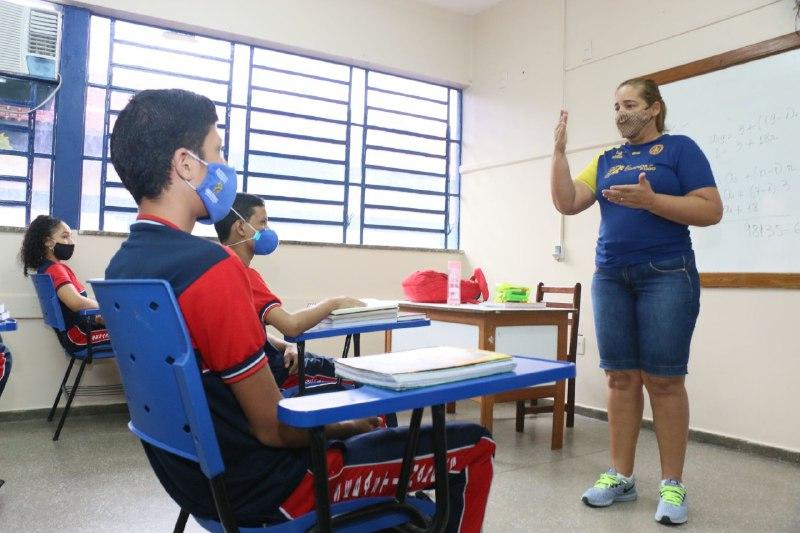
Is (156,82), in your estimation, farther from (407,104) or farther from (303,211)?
(407,104)

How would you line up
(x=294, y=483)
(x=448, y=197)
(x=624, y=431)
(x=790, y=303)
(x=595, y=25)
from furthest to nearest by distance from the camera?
1. (x=448, y=197)
2. (x=595, y=25)
3. (x=790, y=303)
4. (x=624, y=431)
5. (x=294, y=483)

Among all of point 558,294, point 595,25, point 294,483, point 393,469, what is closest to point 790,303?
point 558,294

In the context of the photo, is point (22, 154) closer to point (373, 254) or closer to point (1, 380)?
point (1, 380)

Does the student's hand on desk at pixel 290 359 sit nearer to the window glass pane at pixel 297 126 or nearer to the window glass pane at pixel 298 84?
the window glass pane at pixel 297 126

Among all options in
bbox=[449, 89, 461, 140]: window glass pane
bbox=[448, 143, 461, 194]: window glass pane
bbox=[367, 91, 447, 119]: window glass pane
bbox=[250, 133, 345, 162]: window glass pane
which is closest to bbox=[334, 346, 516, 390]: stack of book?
bbox=[250, 133, 345, 162]: window glass pane

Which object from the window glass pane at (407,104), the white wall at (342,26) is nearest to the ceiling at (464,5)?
the white wall at (342,26)

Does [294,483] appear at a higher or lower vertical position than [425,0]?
lower

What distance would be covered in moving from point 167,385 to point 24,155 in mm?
3239

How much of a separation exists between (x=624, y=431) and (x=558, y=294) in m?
1.90

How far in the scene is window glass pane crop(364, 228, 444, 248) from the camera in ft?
14.6

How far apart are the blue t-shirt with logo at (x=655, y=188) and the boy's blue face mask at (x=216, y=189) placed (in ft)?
4.62

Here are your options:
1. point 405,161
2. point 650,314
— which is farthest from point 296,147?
point 650,314

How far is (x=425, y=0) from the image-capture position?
4.54 metres

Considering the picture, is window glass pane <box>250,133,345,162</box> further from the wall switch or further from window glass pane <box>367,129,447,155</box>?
the wall switch
